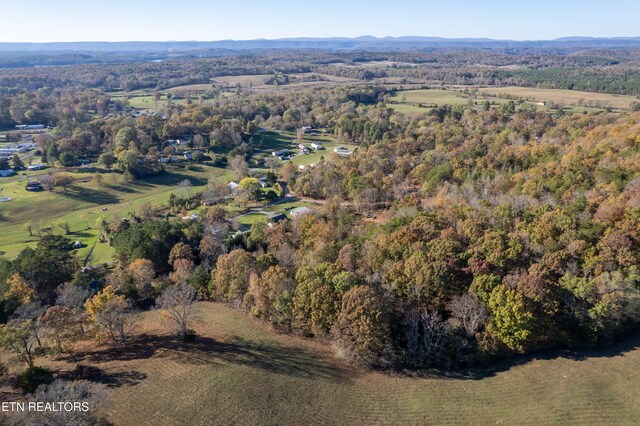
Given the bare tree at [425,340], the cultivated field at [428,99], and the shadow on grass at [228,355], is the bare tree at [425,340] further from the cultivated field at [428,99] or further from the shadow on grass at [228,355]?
the cultivated field at [428,99]

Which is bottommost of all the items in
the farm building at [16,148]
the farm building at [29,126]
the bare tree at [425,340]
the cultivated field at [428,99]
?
the bare tree at [425,340]

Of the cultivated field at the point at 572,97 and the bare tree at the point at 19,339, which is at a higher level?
the cultivated field at the point at 572,97

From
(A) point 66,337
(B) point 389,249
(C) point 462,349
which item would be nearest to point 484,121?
(B) point 389,249

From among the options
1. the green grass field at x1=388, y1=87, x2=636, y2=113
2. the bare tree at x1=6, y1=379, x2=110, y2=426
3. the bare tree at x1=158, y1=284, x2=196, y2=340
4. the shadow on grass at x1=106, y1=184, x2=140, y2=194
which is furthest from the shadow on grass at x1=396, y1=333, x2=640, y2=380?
the green grass field at x1=388, y1=87, x2=636, y2=113

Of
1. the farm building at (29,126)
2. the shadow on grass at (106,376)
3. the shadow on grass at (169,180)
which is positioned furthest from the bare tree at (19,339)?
the farm building at (29,126)

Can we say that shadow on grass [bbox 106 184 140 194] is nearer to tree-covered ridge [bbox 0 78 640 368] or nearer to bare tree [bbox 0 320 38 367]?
tree-covered ridge [bbox 0 78 640 368]

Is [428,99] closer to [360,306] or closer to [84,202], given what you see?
[84,202]

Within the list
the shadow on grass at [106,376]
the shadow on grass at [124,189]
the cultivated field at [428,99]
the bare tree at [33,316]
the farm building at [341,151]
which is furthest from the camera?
the cultivated field at [428,99]

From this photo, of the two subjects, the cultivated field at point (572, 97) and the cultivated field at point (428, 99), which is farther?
the cultivated field at point (428, 99)
